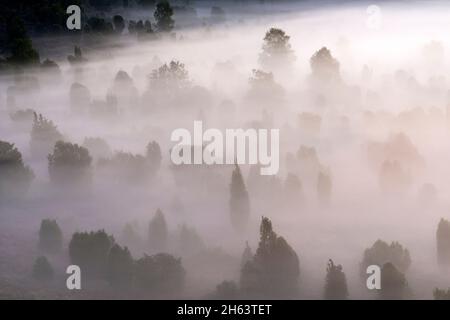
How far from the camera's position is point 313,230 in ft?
287

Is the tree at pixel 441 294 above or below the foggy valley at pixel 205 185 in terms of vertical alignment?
below

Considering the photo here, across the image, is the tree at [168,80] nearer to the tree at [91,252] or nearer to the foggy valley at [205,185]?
the foggy valley at [205,185]

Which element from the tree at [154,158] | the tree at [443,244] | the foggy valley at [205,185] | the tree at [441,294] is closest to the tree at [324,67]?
the foggy valley at [205,185]

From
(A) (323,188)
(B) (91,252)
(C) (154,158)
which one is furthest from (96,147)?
(B) (91,252)

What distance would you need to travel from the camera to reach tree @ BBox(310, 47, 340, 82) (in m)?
185

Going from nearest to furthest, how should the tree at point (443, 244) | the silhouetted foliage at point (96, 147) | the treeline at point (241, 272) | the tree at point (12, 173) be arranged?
the treeline at point (241, 272) → the tree at point (443, 244) → the tree at point (12, 173) → the silhouetted foliage at point (96, 147)

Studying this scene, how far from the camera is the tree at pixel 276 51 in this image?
167 m

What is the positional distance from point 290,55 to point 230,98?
23.1m

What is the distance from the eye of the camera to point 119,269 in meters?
64.2

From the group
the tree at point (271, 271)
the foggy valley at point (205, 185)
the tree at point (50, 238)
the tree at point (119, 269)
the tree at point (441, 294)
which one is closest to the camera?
the tree at point (441, 294)

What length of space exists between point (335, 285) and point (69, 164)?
60788 mm

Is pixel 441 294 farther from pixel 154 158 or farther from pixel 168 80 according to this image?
pixel 168 80

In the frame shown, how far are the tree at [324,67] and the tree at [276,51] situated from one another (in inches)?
559
